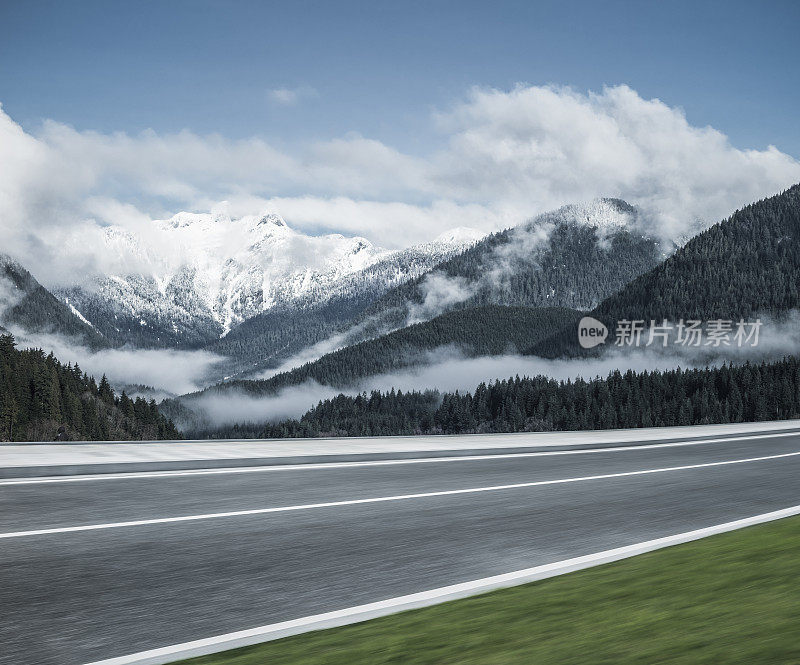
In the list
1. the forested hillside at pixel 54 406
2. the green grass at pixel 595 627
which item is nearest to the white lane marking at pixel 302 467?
the green grass at pixel 595 627

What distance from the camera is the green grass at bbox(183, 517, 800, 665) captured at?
4.30 m

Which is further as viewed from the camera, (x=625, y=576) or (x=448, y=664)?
(x=625, y=576)

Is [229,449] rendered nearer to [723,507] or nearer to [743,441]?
[723,507]

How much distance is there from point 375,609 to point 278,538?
2817 millimetres

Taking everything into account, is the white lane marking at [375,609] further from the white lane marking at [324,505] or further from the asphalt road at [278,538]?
the white lane marking at [324,505]

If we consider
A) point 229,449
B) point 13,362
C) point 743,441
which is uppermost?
point 13,362

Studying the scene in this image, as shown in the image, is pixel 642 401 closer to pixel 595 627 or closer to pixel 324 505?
pixel 324 505

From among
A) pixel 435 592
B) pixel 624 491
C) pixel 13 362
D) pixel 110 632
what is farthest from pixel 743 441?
pixel 13 362

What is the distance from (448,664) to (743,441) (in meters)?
24.0

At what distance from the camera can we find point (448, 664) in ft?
13.9

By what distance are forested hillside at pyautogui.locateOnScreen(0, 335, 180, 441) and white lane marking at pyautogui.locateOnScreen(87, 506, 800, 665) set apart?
102 metres

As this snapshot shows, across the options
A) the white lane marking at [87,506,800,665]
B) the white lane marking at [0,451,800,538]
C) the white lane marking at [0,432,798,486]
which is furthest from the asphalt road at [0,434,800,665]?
the white lane marking at [0,432,798,486]

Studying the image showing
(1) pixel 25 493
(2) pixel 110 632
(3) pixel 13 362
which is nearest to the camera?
(2) pixel 110 632

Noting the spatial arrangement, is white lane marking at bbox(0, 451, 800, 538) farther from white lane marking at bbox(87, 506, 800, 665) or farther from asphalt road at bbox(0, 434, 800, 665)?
white lane marking at bbox(87, 506, 800, 665)
